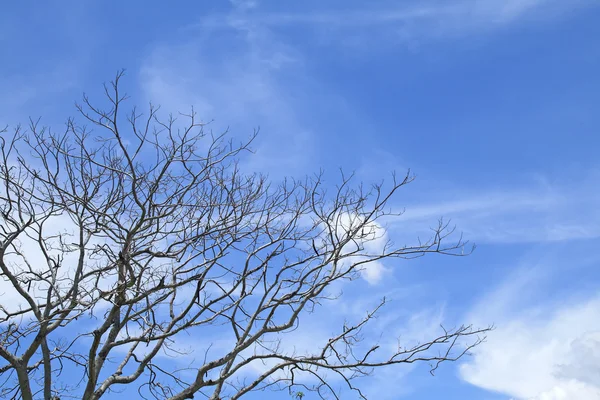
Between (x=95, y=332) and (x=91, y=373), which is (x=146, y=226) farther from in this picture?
(x=91, y=373)

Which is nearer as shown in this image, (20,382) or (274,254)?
(20,382)

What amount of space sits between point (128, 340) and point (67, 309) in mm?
1009

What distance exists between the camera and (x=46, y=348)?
8.83 meters

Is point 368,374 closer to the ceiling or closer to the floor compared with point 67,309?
closer to the floor

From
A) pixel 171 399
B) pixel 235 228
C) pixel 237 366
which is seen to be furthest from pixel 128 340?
pixel 235 228

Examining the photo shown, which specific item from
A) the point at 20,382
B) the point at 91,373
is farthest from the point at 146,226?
the point at 20,382

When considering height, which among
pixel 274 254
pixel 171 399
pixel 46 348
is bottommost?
pixel 171 399

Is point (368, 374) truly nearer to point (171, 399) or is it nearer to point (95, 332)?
point (171, 399)

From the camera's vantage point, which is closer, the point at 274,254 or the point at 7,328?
the point at 7,328

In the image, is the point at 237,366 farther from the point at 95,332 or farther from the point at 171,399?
the point at 95,332

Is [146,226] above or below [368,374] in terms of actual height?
above

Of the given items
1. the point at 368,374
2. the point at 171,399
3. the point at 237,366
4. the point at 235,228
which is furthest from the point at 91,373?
the point at 368,374

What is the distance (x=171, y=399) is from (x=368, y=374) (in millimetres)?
2947

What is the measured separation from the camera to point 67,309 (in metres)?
8.40
